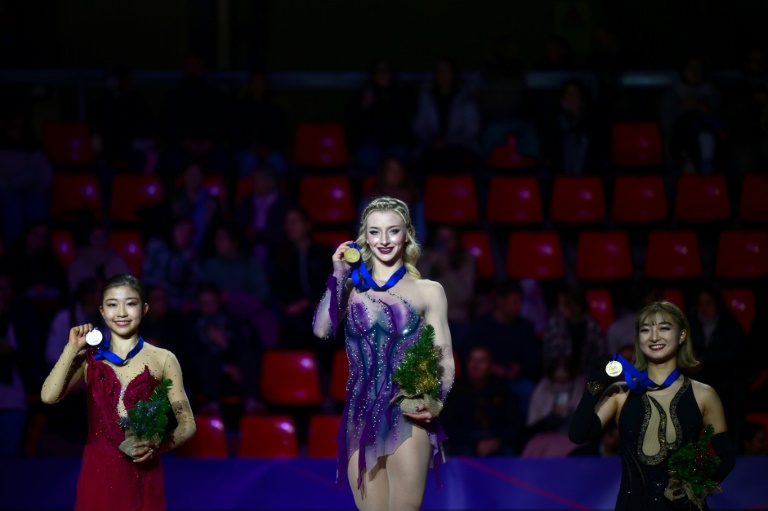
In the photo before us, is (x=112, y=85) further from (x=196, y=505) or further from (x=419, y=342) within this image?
(x=419, y=342)

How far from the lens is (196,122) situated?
10250mm

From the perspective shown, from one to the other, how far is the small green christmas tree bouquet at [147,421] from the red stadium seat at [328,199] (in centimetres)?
535

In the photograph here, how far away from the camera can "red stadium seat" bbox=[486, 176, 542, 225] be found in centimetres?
1033

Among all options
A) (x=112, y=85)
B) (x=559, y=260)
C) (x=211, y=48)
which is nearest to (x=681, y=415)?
(x=559, y=260)

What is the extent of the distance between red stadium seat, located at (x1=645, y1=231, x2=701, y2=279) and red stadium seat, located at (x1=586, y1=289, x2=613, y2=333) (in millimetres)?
496

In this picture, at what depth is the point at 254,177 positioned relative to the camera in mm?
9820

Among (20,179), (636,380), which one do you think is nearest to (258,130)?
(20,179)

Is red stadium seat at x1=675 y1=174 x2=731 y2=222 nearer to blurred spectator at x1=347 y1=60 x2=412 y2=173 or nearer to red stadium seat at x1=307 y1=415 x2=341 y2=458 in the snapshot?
blurred spectator at x1=347 y1=60 x2=412 y2=173

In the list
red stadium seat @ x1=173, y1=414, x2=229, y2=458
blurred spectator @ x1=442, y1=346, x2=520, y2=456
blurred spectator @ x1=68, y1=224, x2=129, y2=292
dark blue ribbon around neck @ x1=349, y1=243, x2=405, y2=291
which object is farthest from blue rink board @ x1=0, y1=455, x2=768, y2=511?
dark blue ribbon around neck @ x1=349, y1=243, x2=405, y2=291

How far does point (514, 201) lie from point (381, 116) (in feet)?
4.44

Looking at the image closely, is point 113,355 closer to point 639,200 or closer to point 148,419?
point 148,419

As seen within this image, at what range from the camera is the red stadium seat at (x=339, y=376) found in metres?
8.76

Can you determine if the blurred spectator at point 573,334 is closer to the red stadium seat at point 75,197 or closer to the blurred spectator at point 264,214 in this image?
the blurred spectator at point 264,214

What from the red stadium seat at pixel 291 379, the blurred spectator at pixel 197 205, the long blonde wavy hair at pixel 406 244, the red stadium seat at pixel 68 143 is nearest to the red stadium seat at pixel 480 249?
the red stadium seat at pixel 291 379
